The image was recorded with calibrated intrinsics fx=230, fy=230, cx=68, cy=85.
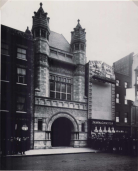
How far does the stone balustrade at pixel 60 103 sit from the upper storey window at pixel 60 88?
27cm

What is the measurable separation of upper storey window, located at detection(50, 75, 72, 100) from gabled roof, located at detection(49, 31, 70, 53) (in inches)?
67.6

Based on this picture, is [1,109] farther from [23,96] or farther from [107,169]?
[107,169]

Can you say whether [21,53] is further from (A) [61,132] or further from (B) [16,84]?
(A) [61,132]

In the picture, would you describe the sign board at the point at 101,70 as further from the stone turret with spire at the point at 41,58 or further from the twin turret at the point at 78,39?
the stone turret with spire at the point at 41,58

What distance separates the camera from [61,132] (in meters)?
13.2

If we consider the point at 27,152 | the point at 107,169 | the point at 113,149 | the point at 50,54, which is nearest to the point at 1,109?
the point at 27,152

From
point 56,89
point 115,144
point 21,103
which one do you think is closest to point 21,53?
point 21,103

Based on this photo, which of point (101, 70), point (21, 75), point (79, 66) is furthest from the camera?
point (101, 70)

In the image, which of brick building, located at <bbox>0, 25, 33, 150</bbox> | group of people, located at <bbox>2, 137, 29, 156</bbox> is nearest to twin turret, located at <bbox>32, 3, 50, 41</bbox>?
brick building, located at <bbox>0, 25, 33, 150</bbox>

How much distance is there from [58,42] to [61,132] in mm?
5088

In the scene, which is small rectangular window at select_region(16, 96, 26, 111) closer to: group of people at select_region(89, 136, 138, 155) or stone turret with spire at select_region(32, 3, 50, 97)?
stone turret with spire at select_region(32, 3, 50, 97)

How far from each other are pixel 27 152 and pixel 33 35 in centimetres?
590

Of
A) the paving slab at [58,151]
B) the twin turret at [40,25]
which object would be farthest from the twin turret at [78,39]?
the paving slab at [58,151]

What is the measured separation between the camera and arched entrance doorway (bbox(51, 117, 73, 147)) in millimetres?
13031
